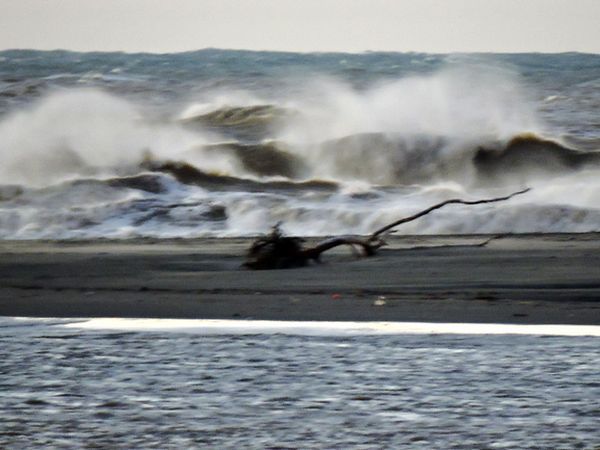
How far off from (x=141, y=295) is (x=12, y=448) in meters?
4.10

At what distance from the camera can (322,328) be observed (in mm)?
6000

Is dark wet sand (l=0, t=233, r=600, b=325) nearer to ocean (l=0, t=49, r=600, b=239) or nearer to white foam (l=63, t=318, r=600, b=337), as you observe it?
white foam (l=63, t=318, r=600, b=337)

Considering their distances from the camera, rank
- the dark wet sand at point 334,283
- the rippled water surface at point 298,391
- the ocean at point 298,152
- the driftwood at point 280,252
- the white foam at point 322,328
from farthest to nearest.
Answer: the ocean at point 298,152
the driftwood at point 280,252
the dark wet sand at point 334,283
the white foam at point 322,328
the rippled water surface at point 298,391

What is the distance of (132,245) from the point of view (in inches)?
446

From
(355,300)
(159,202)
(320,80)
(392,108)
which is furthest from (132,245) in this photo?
(320,80)

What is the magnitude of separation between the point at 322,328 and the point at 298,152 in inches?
548

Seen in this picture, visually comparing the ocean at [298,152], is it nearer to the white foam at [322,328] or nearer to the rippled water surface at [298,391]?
the white foam at [322,328]

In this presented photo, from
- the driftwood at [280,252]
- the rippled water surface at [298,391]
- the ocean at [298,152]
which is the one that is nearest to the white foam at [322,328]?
the rippled water surface at [298,391]

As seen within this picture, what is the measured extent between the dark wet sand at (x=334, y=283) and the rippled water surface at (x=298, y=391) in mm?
1040

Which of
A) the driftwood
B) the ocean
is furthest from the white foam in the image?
the ocean

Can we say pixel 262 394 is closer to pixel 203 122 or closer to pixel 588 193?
pixel 588 193

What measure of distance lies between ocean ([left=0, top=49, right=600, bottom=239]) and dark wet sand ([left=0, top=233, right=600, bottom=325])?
2.06m

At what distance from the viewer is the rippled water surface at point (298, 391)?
12.0 ft

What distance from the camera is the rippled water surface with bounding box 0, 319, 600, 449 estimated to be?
366cm
